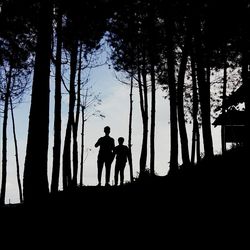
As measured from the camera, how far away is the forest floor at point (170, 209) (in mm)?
5426

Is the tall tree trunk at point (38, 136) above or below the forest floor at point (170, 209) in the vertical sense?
above

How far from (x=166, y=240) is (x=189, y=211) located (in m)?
1.24

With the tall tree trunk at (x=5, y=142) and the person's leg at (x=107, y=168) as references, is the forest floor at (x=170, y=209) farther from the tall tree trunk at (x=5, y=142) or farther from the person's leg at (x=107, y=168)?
the tall tree trunk at (x=5, y=142)

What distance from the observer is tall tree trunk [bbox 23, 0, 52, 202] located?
10031mm

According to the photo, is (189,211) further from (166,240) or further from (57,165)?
(57,165)

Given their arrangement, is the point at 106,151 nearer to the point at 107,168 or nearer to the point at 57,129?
the point at 107,168

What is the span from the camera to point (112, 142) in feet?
43.3

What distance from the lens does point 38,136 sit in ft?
33.0

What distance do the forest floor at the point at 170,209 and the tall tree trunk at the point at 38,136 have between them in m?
1.10

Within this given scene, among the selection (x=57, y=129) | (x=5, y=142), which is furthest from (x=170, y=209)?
(x=5, y=142)

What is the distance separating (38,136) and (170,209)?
4.81 metres

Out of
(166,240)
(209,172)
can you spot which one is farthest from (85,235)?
(209,172)

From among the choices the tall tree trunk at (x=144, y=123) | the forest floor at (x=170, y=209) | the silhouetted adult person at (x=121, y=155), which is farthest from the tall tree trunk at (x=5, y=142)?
the forest floor at (x=170, y=209)

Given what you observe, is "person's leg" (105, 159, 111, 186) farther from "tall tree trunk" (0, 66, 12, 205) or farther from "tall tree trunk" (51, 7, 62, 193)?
"tall tree trunk" (0, 66, 12, 205)
